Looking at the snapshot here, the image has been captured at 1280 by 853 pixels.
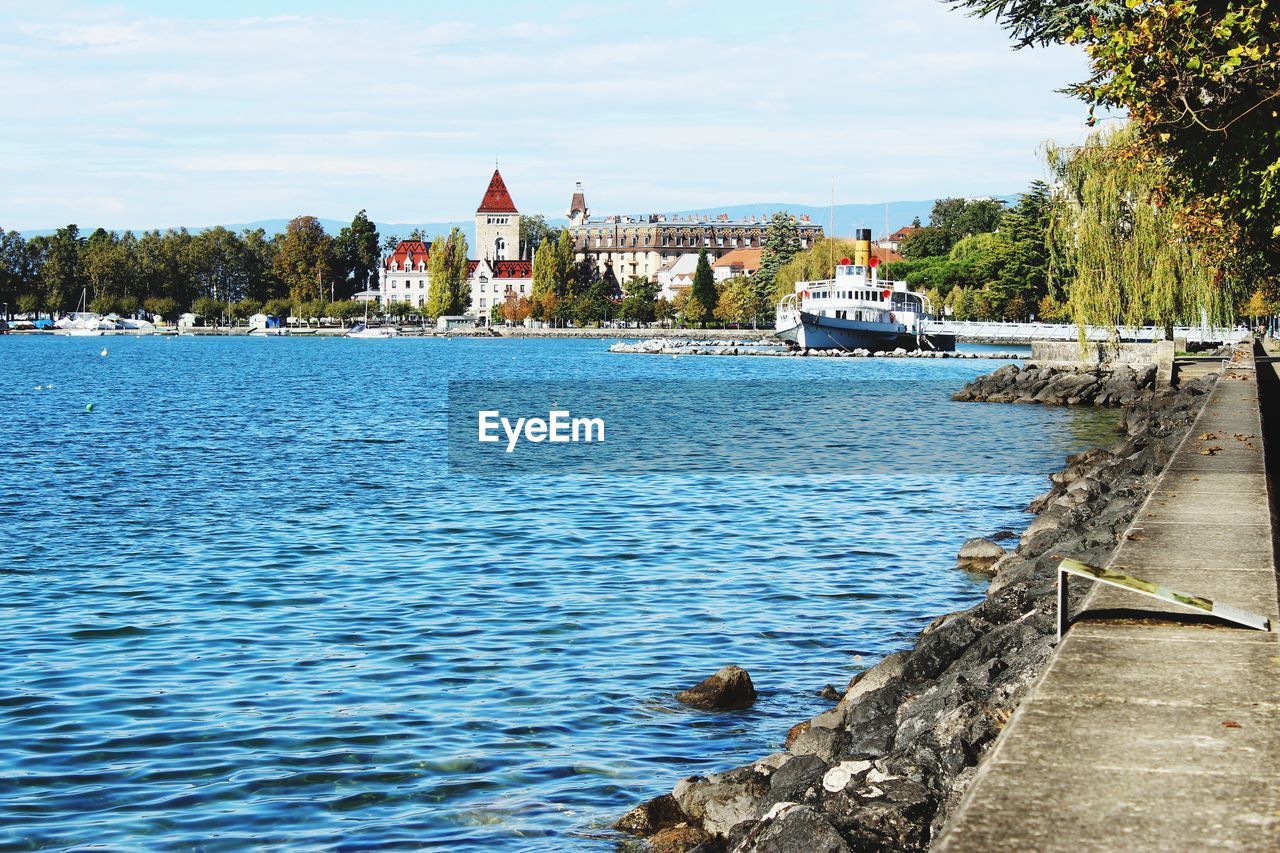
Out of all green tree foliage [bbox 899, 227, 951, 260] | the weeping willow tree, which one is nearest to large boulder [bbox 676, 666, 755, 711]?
the weeping willow tree

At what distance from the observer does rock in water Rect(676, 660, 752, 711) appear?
12.6 m

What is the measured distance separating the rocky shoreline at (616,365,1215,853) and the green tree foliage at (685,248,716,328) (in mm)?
169194

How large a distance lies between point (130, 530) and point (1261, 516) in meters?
17.0

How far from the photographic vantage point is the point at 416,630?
15.5 meters

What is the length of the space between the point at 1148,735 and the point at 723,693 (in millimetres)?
6565

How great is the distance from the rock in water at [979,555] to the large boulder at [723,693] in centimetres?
745

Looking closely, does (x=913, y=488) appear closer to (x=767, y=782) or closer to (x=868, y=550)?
(x=868, y=550)

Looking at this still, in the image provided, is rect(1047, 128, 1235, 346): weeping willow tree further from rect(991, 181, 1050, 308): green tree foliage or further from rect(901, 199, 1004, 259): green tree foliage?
rect(901, 199, 1004, 259): green tree foliage

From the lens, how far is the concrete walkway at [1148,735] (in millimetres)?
5125

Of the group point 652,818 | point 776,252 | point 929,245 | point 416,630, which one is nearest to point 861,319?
point 776,252
